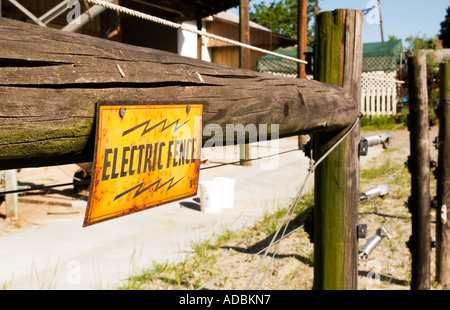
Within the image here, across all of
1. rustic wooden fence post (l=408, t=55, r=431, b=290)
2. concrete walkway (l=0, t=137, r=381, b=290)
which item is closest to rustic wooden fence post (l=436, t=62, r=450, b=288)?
rustic wooden fence post (l=408, t=55, r=431, b=290)

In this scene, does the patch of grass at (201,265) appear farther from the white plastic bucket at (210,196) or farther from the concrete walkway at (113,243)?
the white plastic bucket at (210,196)

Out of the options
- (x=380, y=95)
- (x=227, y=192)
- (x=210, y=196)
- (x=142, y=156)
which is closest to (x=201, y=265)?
(x=210, y=196)

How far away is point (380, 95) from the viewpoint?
18.0m

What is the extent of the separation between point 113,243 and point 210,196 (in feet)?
5.21

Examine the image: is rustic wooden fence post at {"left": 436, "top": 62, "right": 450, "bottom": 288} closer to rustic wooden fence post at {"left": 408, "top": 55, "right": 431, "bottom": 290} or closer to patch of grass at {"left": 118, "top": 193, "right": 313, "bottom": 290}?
rustic wooden fence post at {"left": 408, "top": 55, "right": 431, "bottom": 290}

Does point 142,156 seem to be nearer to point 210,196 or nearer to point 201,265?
point 201,265

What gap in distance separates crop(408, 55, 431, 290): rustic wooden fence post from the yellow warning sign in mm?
2977

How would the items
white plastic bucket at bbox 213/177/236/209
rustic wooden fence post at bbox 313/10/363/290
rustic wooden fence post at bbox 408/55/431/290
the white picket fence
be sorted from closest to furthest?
rustic wooden fence post at bbox 313/10/363/290 < rustic wooden fence post at bbox 408/55/431/290 < white plastic bucket at bbox 213/177/236/209 < the white picket fence

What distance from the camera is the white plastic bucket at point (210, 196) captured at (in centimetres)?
597

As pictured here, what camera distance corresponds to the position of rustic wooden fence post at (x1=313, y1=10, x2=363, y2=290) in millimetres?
2502

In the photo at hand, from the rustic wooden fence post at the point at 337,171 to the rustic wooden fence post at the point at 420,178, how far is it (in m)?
1.58

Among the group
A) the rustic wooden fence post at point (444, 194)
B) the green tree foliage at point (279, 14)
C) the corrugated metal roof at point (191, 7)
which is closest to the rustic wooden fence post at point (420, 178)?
the rustic wooden fence post at point (444, 194)
